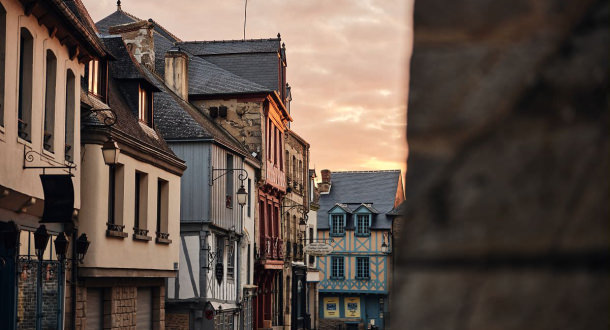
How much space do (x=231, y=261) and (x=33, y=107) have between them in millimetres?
16402

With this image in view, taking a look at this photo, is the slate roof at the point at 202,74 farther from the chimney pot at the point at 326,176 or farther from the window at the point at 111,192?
the chimney pot at the point at 326,176

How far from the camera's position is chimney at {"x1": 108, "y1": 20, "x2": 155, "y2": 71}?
96.8ft

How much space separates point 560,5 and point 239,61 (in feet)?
116

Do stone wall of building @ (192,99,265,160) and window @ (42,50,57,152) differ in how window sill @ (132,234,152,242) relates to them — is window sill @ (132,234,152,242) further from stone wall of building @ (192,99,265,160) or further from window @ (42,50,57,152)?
stone wall of building @ (192,99,265,160)

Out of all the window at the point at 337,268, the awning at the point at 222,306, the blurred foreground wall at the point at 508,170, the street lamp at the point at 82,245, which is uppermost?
the street lamp at the point at 82,245

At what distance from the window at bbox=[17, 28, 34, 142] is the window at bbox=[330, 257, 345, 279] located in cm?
4552

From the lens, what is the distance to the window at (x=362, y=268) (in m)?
57.4

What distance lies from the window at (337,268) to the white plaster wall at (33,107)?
42.4 m

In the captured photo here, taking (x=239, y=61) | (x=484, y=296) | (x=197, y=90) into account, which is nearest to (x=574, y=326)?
(x=484, y=296)

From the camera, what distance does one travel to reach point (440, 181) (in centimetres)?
80

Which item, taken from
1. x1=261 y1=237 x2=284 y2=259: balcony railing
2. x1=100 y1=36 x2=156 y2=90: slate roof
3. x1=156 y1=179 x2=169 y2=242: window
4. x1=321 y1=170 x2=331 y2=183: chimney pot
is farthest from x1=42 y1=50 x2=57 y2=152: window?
x1=321 y1=170 x2=331 y2=183: chimney pot

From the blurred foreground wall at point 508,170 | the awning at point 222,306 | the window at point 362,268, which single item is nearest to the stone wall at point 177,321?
the awning at point 222,306

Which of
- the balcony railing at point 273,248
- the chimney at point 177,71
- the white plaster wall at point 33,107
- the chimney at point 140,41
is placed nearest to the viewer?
the white plaster wall at point 33,107

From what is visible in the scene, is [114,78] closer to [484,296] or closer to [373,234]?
[484,296]
